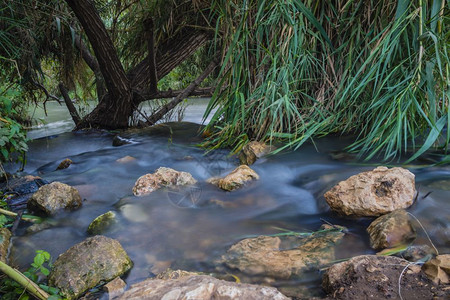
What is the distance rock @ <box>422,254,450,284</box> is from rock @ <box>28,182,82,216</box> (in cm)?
189

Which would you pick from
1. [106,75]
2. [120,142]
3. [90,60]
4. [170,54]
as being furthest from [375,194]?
[90,60]

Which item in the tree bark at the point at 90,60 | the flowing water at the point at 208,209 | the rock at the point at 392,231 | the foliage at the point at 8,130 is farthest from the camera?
the tree bark at the point at 90,60

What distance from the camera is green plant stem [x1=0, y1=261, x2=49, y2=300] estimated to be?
1.05 m

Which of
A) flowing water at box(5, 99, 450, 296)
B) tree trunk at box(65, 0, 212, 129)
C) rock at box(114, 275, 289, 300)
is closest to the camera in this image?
rock at box(114, 275, 289, 300)

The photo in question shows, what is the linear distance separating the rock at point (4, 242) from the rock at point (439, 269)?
1.72m

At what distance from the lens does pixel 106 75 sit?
4066mm

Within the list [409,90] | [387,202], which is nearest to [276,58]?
[409,90]

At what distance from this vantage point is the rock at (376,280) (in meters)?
1.02

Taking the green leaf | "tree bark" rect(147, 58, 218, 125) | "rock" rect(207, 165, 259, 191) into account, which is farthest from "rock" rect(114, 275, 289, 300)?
"tree bark" rect(147, 58, 218, 125)

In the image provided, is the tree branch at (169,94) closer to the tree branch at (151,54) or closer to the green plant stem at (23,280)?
the tree branch at (151,54)

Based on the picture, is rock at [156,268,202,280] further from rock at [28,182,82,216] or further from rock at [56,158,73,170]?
rock at [56,158,73,170]

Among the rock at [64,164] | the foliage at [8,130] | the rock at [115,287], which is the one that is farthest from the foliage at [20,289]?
the rock at [64,164]

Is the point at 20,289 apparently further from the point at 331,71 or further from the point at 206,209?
the point at 331,71

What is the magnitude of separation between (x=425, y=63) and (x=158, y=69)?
3512 millimetres
